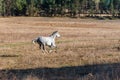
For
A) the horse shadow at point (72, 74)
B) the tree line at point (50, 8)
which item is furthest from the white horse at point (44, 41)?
the tree line at point (50, 8)

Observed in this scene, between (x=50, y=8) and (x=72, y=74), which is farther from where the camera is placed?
(x=50, y=8)

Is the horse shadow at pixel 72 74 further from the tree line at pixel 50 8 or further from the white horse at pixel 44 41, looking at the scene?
the tree line at pixel 50 8

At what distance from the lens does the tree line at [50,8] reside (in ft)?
433

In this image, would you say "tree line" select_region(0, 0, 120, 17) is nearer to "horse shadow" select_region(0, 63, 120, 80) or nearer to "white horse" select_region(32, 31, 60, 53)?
"white horse" select_region(32, 31, 60, 53)

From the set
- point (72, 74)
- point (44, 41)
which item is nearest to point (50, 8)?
point (44, 41)

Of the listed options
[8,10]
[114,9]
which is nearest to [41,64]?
[8,10]

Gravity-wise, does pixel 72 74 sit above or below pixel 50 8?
above

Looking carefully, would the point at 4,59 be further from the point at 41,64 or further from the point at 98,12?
the point at 98,12

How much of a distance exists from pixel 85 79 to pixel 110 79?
0.67m

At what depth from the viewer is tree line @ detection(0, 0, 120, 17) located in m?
132

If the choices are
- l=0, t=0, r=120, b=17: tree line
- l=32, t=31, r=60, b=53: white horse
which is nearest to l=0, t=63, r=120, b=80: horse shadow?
l=32, t=31, r=60, b=53: white horse

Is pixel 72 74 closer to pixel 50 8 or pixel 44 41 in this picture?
pixel 44 41

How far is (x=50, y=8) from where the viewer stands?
137 m

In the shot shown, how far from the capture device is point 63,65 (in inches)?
781
